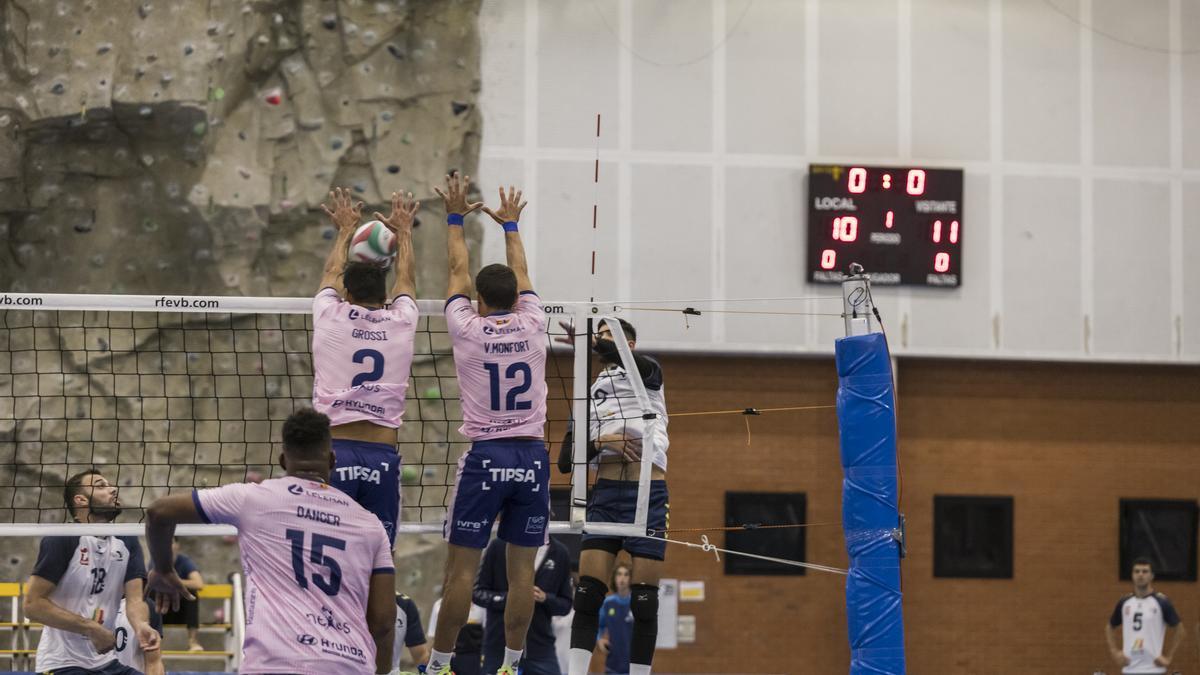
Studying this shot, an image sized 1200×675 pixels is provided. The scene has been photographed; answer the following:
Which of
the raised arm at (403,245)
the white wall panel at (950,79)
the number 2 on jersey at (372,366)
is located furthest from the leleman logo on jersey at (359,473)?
the white wall panel at (950,79)

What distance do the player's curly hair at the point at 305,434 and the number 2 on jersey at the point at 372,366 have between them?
176 cm

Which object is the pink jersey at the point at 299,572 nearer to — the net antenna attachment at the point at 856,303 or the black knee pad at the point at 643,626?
the black knee pad at the point at 643,626

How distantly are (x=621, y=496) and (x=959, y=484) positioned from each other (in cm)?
836

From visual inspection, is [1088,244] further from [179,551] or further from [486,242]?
[179,551]

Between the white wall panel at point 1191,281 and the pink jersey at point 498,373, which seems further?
the white wall panel at point 1191,281

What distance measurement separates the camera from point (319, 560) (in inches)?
225

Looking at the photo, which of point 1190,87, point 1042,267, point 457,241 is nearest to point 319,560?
point 457,241

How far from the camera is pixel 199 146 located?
1541 centimetres

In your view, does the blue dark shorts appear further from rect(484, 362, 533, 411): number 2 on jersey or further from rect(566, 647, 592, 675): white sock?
rect(484, 362, 533, 411): number 2 on jersey

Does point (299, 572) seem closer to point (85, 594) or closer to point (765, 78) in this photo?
point (85, 594)

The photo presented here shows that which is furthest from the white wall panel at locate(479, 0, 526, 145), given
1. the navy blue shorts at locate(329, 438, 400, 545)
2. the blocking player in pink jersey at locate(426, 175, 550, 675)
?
the navy blue shorts at locate(329, 438, 400, 545)

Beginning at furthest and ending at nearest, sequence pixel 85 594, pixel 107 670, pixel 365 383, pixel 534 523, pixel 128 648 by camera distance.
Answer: pixel 128 648 → pixel 107 670 → pixel 85 594 → pixel 534 523 → pixel 365 383

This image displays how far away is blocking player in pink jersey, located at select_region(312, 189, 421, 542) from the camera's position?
7.58 metres

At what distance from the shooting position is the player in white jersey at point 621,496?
8875mm
